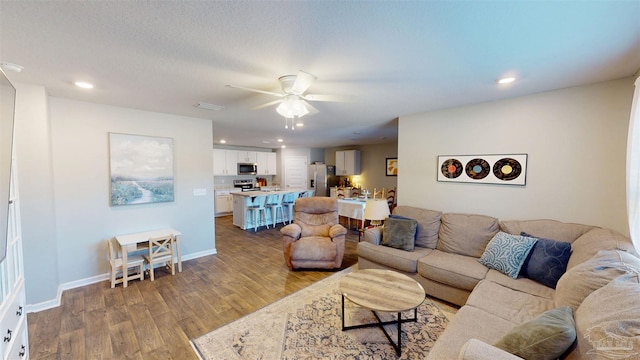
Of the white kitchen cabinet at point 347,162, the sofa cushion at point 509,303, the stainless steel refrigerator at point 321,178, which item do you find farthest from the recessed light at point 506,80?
the stainless steel refrigerator at point 321,178

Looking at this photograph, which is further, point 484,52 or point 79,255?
point 79,255

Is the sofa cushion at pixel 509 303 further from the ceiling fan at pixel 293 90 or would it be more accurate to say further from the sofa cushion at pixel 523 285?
the ceiling fan at pixel 293 90

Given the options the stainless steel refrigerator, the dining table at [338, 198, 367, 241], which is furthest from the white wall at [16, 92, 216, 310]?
the stainless steel refrigerator

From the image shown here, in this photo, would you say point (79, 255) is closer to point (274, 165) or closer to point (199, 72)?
point (199, 72)

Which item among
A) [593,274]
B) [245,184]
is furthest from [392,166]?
[593,274]

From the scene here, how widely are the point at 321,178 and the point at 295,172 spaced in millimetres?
1065

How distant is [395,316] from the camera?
→ 248 centimetres

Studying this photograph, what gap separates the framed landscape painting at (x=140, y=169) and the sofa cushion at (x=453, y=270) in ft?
12.9

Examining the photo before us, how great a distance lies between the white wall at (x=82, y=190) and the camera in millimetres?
2596

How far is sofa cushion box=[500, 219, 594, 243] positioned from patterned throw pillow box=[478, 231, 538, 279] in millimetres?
243

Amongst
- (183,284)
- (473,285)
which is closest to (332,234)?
(473,285)

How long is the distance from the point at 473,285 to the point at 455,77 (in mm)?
2098

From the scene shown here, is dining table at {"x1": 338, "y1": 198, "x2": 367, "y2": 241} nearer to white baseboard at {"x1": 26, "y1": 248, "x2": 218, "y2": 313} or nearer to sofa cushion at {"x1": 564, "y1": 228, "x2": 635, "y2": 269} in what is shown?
white baseboard at {"x1": 26, "y1": 248, "x2": 218, "y2": 313}

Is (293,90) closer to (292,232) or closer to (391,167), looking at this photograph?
(292,232)
